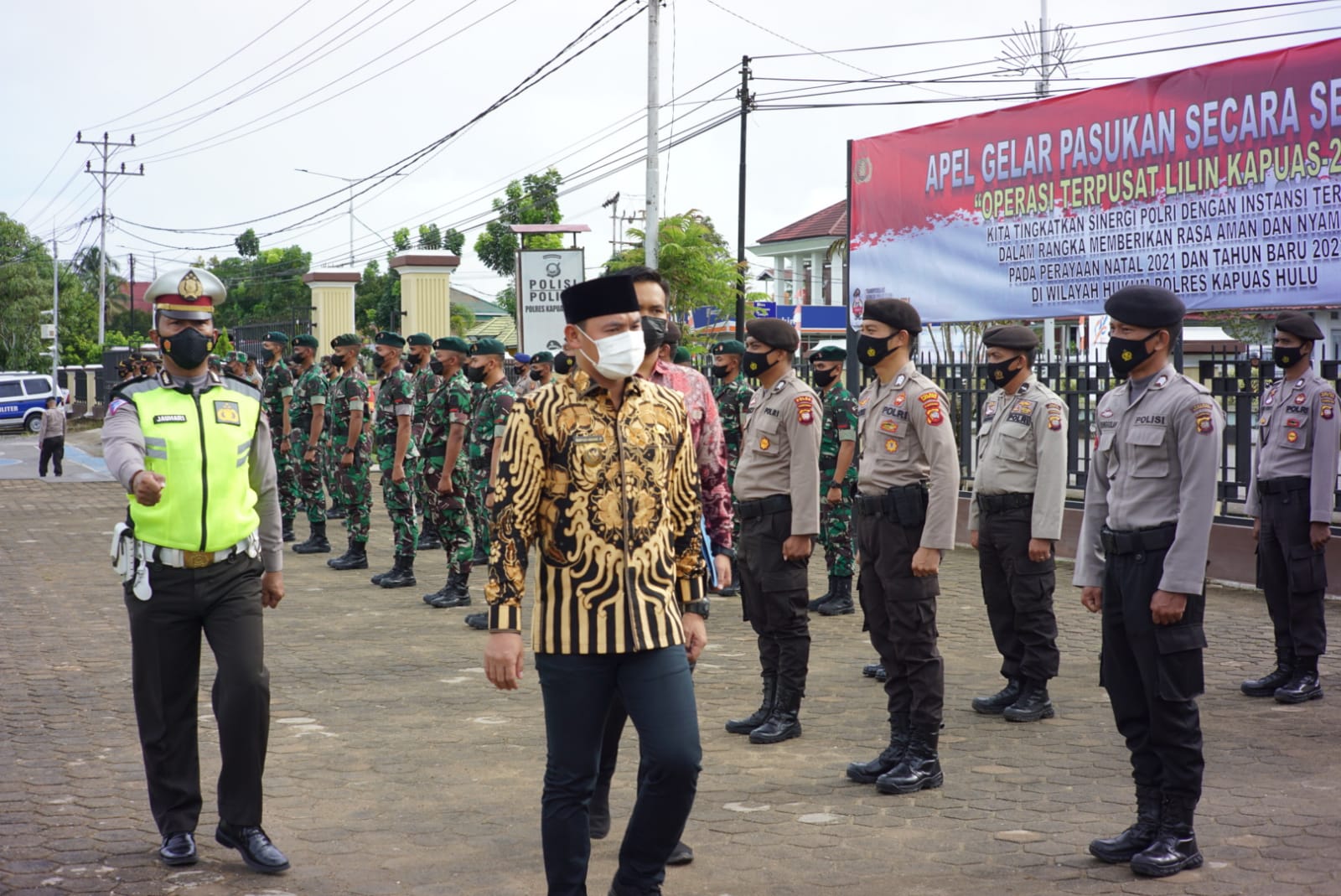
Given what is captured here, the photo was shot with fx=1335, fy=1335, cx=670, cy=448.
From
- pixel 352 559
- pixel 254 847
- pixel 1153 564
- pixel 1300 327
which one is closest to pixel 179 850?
pixel 254 847

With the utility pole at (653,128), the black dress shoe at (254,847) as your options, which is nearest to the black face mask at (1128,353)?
the black dress shoe at (254,847)

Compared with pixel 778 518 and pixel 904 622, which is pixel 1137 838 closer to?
pixel 904 622

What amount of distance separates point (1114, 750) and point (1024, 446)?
164 cm

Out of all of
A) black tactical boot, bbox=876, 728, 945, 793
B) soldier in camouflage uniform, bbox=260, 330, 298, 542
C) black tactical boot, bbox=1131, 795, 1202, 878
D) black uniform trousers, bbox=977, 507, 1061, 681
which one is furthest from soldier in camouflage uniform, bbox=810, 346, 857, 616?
soldier in camouflage uniform, bbox=260, 330, 298, 542

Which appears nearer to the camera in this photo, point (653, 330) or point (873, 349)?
point (653, 330)

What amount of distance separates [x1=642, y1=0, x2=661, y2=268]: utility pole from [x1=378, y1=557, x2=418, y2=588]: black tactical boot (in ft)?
43.0

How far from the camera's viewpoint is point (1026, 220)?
13.0 meters

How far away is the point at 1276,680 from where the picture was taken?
7.26 metres

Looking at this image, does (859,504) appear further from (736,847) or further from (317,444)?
(317,444)

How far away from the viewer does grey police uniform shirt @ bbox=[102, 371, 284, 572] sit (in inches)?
181

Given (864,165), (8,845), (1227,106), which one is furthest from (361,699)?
(864,165)

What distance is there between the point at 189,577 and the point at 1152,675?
11.1ft

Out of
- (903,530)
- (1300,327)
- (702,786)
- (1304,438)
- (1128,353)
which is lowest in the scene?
(702,786)

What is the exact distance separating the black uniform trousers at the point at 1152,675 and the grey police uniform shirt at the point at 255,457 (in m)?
3.10
